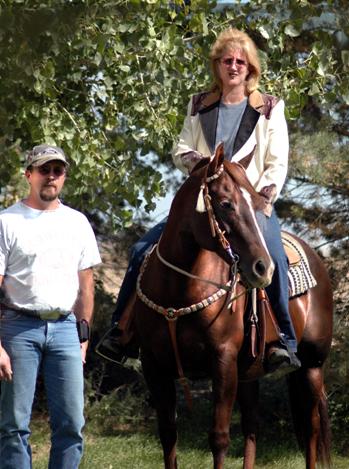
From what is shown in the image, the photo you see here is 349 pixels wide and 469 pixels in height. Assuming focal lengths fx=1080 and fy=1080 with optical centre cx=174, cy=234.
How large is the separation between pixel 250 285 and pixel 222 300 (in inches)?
21.3

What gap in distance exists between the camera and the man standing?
18.5 feet

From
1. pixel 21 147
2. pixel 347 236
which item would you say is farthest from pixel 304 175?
pixel 21 147

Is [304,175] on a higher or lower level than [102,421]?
higher

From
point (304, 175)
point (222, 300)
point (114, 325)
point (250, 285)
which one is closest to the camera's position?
point (250, 285)

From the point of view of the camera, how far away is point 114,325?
280 inches

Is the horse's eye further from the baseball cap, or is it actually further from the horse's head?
the baseball cap

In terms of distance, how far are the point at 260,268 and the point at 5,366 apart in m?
1.51

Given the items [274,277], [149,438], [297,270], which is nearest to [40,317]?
[274,277]

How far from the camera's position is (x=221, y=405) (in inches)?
257

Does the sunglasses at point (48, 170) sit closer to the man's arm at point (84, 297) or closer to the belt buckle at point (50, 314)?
the man's arm at point (84, 297)

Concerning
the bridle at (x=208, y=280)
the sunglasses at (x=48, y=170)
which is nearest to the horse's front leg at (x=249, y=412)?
the bridle at (x=208, y=280)

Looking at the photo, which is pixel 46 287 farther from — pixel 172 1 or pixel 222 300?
pixel 172 1

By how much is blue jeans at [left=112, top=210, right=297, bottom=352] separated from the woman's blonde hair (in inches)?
35.7

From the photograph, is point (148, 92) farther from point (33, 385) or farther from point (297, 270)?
point (33, 385)
